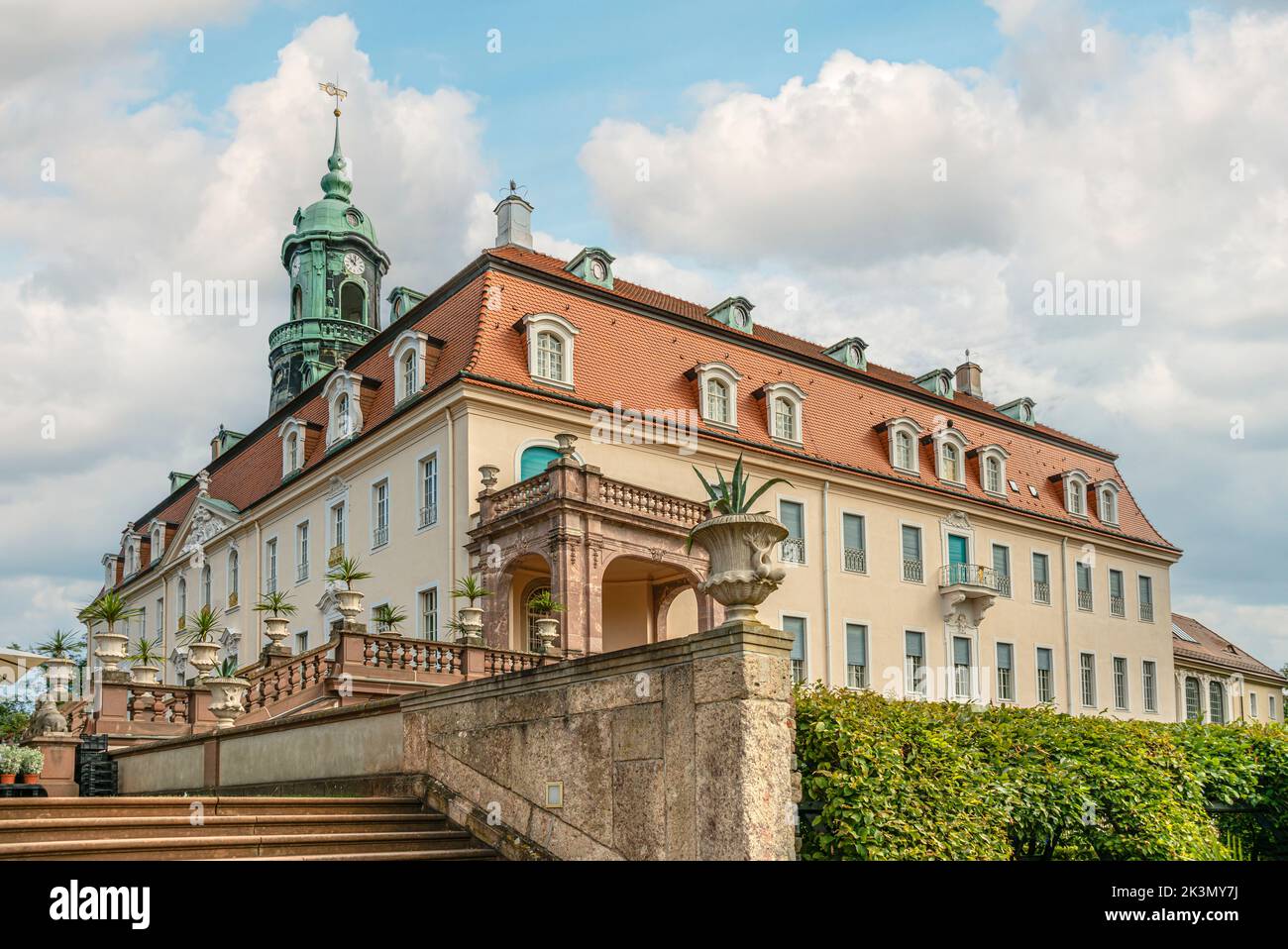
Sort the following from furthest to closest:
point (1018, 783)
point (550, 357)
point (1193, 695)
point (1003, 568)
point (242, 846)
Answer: point (1193, 695), point (1003, 568), point (550, 357), point (1018, 783), point (242, 846)

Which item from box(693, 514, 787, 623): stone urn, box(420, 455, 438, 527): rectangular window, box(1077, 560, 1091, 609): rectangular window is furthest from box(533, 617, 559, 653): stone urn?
box(1077, 560, 1091, 609): rectangular window

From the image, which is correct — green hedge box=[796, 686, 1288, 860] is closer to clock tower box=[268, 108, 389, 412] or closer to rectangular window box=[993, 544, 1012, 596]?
rectangular window box=[993, 544, 1012, 596]

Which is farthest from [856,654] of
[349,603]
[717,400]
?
[349,603]

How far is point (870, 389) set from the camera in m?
36.2

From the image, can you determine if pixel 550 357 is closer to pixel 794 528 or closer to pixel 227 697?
pixel 794 528

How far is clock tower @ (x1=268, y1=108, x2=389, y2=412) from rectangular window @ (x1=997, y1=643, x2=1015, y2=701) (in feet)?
77.8

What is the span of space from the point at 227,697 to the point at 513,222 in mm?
17261

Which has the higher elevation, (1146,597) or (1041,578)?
(1041,578)

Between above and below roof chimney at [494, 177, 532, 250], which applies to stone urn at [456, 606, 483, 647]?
below

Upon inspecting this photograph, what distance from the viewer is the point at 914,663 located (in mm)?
33719

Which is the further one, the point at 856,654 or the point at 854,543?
the point at 854,543

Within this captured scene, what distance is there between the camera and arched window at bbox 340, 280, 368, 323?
145ft

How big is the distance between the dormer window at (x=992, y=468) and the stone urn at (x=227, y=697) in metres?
24.5
